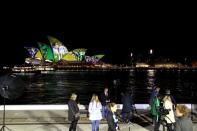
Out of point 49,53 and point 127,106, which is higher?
point 49,53

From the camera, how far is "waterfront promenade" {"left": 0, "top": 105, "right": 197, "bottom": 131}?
18.5 meters

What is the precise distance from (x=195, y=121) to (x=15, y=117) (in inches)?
375

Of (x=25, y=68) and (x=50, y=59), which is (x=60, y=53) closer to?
(x=50, y=59)

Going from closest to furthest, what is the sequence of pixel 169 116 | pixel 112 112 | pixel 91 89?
pixel 112 112 < pixel 169 116 < pixel 91 89

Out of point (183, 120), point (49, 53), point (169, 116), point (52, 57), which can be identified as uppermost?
point (49, 53)

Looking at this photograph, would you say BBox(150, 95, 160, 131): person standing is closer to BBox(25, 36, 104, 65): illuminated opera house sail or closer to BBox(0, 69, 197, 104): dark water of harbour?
BBox(0, 69, 197, 104): dark water of harbour

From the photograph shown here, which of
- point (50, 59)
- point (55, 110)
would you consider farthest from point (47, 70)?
point (55, 110)

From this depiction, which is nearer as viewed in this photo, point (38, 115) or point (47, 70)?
point (38, 115)

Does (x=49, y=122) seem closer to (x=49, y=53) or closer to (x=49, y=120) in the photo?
(x=49, y=120)

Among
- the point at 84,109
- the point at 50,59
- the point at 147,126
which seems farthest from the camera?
the point at 50,59

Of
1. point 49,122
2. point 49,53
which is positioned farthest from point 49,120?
point 49,53

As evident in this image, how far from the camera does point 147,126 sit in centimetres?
1898

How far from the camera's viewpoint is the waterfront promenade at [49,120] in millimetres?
18531

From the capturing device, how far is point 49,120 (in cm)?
2081
